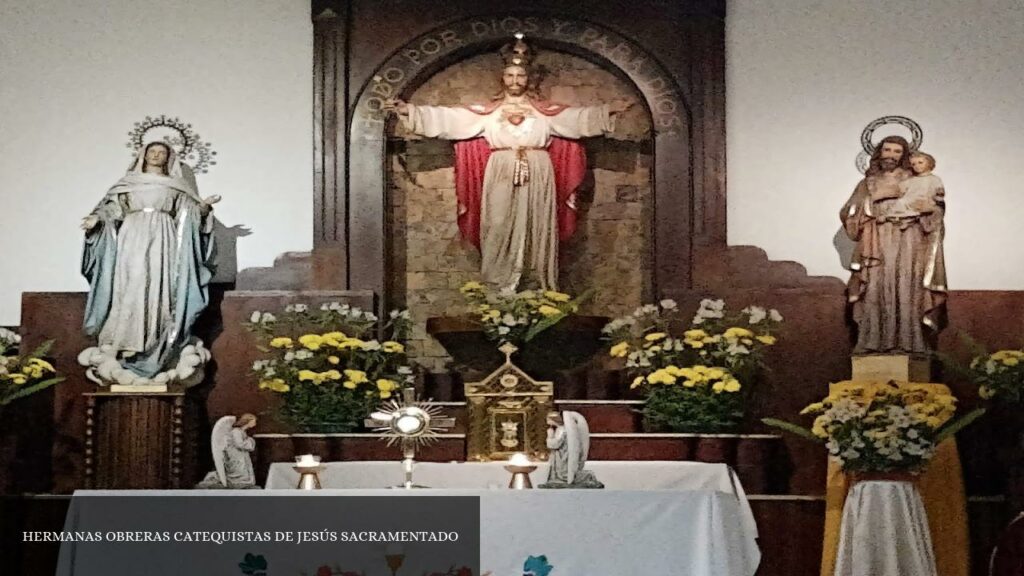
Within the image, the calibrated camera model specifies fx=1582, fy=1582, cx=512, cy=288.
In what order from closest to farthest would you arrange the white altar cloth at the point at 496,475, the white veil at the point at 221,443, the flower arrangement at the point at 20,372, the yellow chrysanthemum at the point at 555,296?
the white veil at the point at 221,443 → the white altar cloth at the point at 496,475 → the flower arrangement at the point at 20,372 → the yellow chrysanthemum at the point at 555,296

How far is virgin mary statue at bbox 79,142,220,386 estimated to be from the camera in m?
8.98

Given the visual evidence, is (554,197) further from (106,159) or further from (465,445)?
(106,159)

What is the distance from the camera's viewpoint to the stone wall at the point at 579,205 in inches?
401

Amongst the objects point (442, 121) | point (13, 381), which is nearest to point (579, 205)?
point (442, 121)

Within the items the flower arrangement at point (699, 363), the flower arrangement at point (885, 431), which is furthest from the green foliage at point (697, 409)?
the flower arrangement at point (885, 431)

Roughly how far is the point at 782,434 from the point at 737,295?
2.93ft

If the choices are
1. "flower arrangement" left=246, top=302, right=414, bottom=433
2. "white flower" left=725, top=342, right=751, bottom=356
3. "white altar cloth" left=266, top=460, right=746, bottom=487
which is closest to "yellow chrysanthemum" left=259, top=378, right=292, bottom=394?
"flower arrangement" left=246, top=302, right=414, bottom=433

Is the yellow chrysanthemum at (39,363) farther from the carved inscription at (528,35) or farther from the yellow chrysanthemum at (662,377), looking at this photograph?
the yellow chrysanthemum at (662,377)

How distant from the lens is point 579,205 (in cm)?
1023

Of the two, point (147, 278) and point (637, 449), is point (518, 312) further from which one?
point (147, 278)

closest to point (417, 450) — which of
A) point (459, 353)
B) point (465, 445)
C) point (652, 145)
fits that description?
point (465, 445)

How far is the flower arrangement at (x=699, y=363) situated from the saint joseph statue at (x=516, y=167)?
35.0 inches

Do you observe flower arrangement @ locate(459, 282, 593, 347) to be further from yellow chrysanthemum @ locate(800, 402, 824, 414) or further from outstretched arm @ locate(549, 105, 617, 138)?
yellow chrysanthemum @ locate(800, 402, 824, 414)

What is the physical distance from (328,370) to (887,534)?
10.2ft
